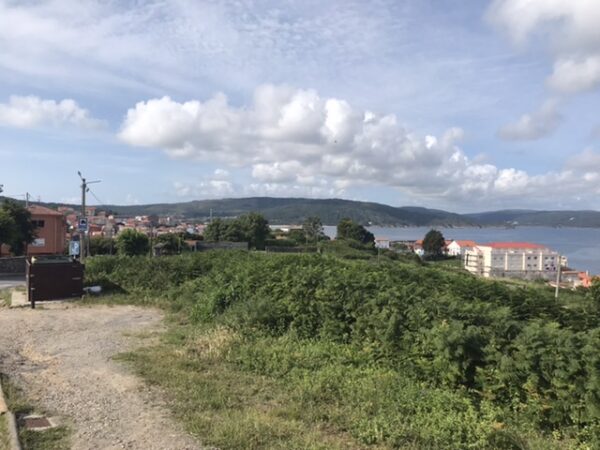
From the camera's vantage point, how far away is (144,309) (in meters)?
13.7

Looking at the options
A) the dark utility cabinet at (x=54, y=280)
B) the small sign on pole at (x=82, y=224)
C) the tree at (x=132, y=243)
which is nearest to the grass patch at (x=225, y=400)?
the dark utility cabinet at (x=54, y=280)

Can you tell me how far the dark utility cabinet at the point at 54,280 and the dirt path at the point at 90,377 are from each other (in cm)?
268

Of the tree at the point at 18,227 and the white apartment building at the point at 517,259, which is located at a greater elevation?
the tree at the point at 18,227

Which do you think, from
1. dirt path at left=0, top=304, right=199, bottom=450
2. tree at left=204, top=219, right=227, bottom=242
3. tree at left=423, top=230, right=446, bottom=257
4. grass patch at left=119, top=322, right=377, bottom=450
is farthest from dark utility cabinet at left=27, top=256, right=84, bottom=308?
tree at left=423, top=230, right=446, bottom=257

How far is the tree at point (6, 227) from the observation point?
37.5 metres

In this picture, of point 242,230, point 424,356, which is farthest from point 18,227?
point 424,356

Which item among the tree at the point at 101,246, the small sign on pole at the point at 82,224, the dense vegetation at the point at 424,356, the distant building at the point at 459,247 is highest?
the small sign on pole at the point at 82,224

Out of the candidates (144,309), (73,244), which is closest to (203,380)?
(144,309)

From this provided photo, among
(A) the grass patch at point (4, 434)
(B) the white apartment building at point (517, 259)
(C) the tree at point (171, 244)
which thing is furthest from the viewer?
(B) the white apartment building at point (517, 259)

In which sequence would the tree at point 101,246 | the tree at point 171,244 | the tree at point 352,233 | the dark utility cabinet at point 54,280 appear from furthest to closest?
the tree at point 352,233 → the tree at point 101,246 → the tree at point 171,244 → the dark utility cabinet at point 54,280

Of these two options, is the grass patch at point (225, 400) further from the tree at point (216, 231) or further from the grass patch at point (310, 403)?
the tree at point (216, 231)

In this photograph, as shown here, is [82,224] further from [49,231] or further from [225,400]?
[49,231]

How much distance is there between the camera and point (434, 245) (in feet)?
285

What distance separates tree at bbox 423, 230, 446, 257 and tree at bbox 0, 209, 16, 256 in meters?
65.6
